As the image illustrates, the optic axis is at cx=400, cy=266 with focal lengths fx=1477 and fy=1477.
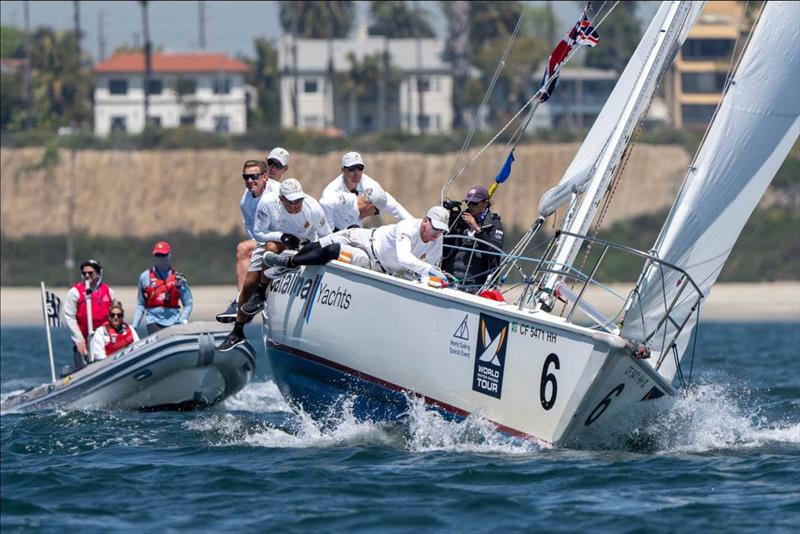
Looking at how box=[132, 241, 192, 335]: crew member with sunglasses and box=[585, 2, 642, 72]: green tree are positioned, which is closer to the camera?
box=[132, 241, 192, 335]: crew member with sunglasses

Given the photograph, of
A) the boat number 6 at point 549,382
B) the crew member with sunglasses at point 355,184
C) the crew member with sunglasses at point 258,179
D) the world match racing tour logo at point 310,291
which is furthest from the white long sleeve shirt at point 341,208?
the boat number 6 at point 549,382

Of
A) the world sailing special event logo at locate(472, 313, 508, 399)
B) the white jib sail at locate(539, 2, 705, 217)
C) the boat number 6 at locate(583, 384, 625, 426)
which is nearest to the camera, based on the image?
the boat number 6 at locate(583, 384, 625, 426)

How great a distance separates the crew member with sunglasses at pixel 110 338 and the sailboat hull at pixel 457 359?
3.75m

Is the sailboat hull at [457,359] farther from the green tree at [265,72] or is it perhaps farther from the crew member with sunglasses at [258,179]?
the green tree at [265,72]

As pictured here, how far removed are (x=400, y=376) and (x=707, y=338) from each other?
22729mm

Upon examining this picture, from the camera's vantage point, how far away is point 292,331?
13359 millimetres

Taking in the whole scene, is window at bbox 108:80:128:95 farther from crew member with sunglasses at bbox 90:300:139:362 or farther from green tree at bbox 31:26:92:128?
crew member with sunglasses at bbox 90:300:139:362

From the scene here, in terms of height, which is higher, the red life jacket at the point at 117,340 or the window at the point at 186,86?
the window at the point at 186,86

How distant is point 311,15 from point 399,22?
33.9 ft

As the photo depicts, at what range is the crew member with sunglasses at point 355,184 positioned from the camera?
13.4 metres

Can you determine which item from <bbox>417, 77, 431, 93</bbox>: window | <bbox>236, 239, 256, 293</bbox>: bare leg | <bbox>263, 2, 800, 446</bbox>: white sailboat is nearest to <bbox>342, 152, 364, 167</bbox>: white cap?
<bbox>263, 2, 800, 446</bbox>: white sailboat

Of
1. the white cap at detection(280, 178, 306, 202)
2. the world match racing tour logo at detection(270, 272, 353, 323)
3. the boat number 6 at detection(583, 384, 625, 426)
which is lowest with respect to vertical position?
the boat number 6 at detection(583, 384, 625, 426)

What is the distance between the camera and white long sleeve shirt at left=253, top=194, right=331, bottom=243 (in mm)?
12891

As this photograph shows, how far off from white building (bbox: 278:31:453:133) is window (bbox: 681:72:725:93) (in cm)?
1288
